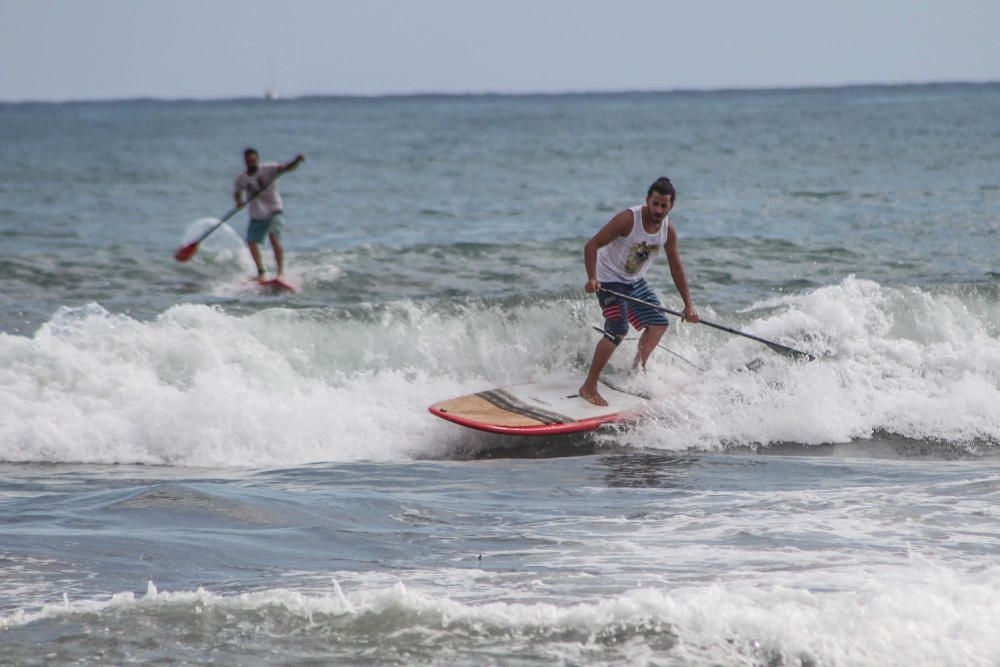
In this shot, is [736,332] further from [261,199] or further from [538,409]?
[261,199]

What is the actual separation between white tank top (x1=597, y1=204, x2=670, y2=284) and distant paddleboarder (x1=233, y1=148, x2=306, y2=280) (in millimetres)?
5981

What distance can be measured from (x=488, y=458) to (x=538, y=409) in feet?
1.86

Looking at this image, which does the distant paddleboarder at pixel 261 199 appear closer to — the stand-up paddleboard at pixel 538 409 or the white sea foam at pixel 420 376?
the white sea foam at pixel 420 376

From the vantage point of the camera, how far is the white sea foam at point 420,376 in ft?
30.3

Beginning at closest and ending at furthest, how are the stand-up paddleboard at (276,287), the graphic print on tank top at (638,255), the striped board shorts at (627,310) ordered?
the graphic print on tank top at (638,255) → the striped board shorts at (627,310) → the stand-up paddleboard at (276,287)

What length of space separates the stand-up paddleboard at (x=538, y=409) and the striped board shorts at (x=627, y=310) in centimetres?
59

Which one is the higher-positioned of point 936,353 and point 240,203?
point 240,203

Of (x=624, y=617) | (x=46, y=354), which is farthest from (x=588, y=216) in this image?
(x=624, y=617)

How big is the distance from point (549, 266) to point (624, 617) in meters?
11.5

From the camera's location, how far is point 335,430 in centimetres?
945

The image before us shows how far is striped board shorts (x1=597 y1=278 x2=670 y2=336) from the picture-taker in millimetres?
9062

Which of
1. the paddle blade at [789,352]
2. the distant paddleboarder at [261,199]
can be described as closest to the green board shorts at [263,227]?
the distant paddleboarder at [261,199]

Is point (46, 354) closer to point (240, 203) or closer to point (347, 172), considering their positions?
point (240, 203)

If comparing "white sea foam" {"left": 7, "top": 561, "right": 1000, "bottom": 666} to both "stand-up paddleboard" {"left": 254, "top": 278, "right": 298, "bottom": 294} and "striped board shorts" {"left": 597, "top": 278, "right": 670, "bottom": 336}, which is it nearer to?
"striped board shorts" {"left": 597, "top": 278, "right": 670, "bottom": 336}
